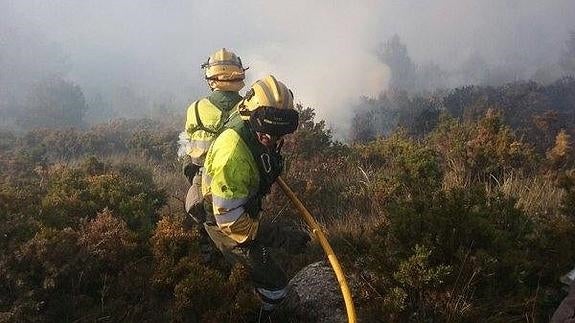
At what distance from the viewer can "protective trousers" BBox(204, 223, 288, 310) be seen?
3.56 metres

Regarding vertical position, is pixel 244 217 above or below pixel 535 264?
above

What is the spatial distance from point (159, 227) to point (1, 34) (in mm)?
57181

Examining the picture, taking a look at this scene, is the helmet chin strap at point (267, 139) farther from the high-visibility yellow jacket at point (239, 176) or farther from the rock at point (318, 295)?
the rock at point (318, 295)

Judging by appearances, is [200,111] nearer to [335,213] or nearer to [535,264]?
[335,213]

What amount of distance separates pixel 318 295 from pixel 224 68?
2410 mm

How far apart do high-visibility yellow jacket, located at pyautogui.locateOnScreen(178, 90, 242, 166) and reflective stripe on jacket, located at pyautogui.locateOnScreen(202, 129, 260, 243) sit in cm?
112

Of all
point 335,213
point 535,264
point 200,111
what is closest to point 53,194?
point 200,111

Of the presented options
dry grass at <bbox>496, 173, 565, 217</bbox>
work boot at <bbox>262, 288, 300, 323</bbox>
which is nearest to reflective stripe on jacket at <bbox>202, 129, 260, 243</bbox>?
work boot at <bbox>262, 288, 300, 323</bbox>

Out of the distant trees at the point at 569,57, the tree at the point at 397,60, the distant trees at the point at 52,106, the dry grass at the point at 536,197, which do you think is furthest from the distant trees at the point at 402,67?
the dry grass at the point at 536,197

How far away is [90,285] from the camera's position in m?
3.94

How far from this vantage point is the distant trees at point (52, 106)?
38.8 meters

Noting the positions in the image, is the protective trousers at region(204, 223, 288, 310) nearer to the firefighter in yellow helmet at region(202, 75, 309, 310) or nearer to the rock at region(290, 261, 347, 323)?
the firefighter in yellow helmet at region(202, 75, 309, 310)

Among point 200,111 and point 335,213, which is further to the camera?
point 335,213

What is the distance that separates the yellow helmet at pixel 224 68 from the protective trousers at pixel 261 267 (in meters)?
1.73
